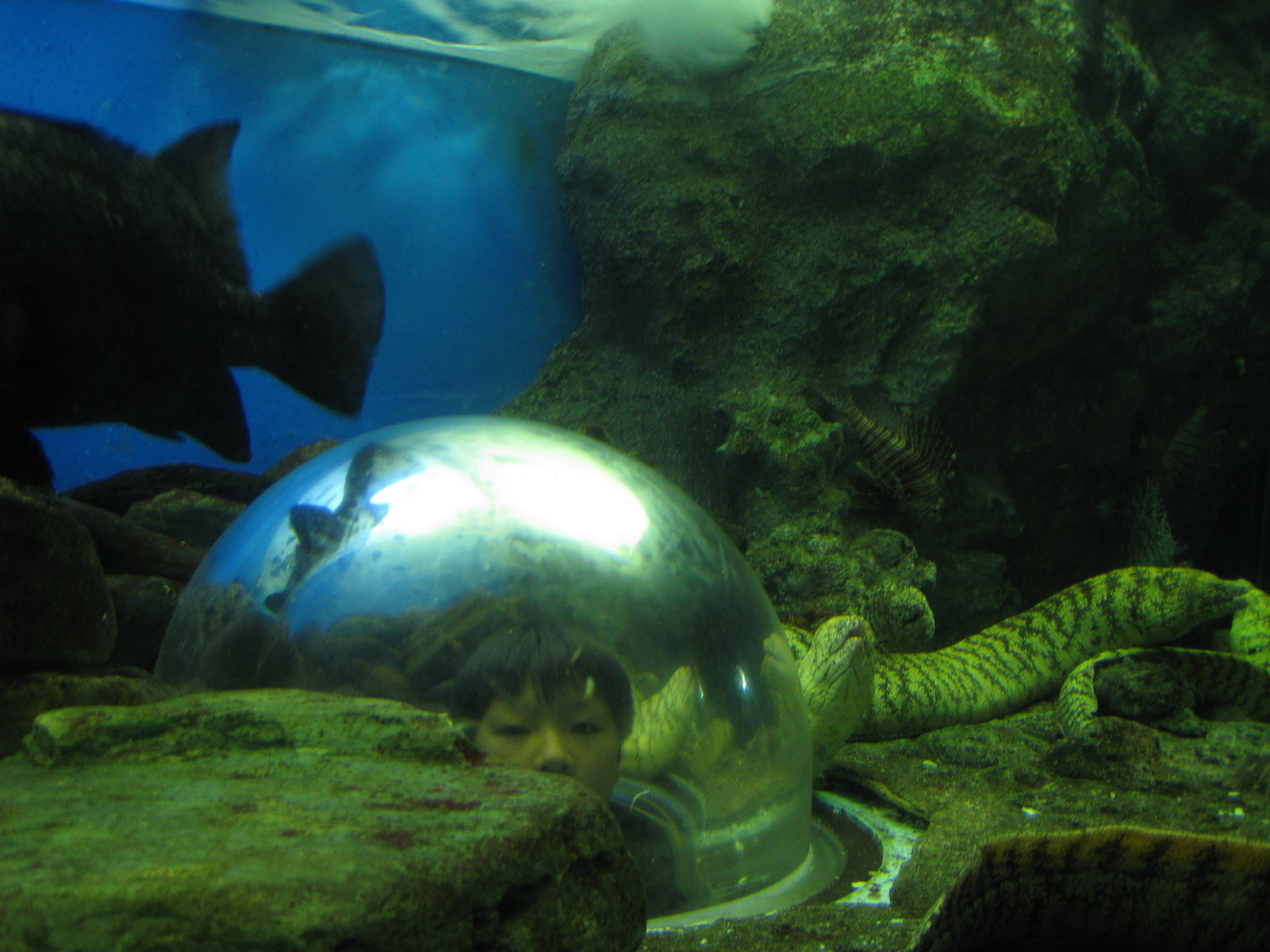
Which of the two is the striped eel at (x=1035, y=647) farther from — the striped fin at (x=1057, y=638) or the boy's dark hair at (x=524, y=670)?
the boy's dark hair at (x=524, y=670)

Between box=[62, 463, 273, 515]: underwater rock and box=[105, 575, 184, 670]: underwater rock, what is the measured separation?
1.13 meters

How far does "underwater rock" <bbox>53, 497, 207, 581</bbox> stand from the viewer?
352 centimetres

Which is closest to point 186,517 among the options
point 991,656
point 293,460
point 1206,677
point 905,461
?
point 293,460

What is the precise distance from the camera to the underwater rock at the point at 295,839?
0.80 metres

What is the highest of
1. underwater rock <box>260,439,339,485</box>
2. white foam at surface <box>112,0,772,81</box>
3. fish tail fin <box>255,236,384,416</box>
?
white foam at surface <box>112,0,772,81</box>

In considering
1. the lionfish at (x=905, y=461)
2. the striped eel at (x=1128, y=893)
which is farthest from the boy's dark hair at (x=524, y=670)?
the lionfish at (x=905, y=461)

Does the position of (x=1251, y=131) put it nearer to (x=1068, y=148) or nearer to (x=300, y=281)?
(x=1068, y=148)

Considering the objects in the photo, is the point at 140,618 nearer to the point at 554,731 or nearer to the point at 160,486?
the point at 160,486

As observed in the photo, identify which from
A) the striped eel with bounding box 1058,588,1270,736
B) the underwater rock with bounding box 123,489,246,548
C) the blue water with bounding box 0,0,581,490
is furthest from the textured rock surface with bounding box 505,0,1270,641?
the underwater rock with bounding box 123,489,246,548

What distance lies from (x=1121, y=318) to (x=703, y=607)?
5996 millimetres

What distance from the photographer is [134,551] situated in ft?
11.6

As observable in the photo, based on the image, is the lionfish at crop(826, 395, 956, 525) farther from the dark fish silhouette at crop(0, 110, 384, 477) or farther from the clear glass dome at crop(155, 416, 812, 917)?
the dark fish silhouette at crop(0, 110, 384, 477)

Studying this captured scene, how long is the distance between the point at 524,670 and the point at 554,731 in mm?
140

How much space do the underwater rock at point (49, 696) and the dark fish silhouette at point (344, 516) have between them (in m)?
0.33
